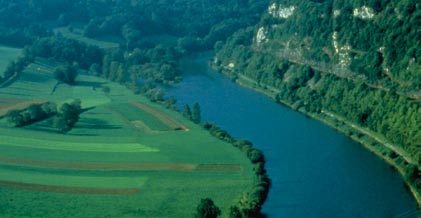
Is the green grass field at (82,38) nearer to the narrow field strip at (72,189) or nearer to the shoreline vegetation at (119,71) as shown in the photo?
the shoreline vegetation at (119,71)

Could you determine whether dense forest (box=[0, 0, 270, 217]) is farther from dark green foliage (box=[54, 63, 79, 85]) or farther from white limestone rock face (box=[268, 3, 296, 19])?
white limestone rock face (box=[268, 3, 296, 19])

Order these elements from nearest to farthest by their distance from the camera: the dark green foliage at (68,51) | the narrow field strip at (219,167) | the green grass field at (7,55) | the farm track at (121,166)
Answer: the narrow field strip at (219,167) → the farm track at (121,166) → the green grass field at (7,55) → the dark green foliage at (68,51)

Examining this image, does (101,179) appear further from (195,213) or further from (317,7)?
(317,7)

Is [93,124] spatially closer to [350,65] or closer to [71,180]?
[71,180]

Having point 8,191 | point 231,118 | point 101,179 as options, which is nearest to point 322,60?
point 231,118

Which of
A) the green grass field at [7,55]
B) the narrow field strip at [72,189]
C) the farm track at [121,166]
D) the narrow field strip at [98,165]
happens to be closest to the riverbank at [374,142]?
the farm track at [121,166]

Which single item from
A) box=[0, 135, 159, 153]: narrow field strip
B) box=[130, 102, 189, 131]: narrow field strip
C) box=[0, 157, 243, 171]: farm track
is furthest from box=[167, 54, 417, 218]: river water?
box=[0, 135, 159, 153]: narrow field strip
